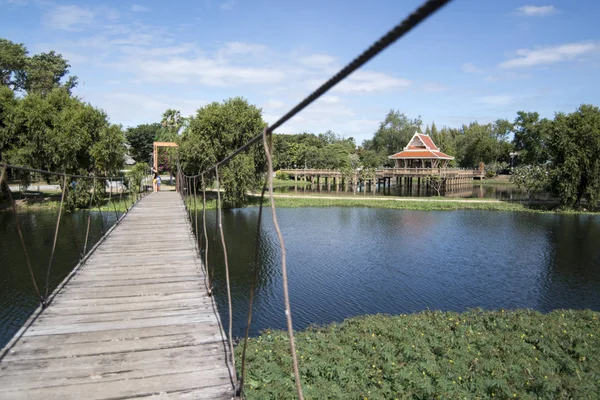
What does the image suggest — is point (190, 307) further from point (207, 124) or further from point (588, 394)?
point (207, 124)

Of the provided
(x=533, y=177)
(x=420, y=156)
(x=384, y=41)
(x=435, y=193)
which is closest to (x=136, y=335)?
(x=384, y=41)

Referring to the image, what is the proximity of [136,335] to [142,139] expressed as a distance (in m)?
49.3

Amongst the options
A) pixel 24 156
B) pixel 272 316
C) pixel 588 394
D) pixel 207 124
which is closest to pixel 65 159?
pixel 24 156

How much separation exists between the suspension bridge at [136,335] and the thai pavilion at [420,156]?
39.2 metres

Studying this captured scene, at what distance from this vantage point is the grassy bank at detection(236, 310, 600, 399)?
5.46 m

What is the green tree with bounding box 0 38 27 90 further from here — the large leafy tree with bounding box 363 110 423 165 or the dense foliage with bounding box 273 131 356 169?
the large leafy tree with bounding box 363 110 423 165

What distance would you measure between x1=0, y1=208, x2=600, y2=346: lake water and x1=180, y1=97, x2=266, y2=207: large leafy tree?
8.22 feet

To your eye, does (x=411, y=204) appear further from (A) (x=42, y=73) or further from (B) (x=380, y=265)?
(A) (x=42, y=73)

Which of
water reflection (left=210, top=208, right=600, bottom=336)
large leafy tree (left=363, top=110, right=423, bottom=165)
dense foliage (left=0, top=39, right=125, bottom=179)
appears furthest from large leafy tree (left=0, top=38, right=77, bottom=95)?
large leafy tree (left=363, top=110, right=423, bottom=165)

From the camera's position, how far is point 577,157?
24.7 m

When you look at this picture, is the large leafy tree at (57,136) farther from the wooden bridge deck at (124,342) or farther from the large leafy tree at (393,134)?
the large leafy tree at (393,134)

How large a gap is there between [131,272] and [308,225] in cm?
1557

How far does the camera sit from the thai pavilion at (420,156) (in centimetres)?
4191

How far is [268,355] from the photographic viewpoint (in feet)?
21.6
